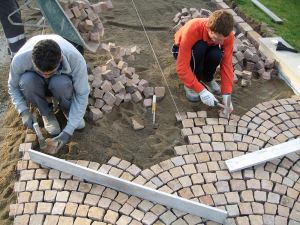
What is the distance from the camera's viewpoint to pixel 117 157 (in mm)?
4387

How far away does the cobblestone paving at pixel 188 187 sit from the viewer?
3783 mm

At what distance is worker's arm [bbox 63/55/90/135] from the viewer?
13.7 ft

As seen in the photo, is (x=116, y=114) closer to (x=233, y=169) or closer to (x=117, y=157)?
(x=117, y=157)

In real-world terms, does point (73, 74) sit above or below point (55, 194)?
above

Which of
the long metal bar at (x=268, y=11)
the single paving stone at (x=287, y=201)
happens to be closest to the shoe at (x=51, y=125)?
the single paving stone at (x=287, y=201)

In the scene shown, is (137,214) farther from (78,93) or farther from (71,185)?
(78,93)

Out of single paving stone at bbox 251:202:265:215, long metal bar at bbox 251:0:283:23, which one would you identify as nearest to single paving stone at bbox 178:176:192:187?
single paving stone at bbox 251:202:265:215

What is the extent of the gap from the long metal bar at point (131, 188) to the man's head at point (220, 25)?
1858mm

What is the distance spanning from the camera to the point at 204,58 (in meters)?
5.02

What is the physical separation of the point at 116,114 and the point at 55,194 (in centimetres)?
140

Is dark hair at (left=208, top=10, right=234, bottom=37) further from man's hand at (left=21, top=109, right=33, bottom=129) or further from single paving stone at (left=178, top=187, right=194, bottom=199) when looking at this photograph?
man's hand at (left=21, top=109, right=33, bottom=129)

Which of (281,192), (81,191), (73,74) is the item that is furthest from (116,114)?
(281,192)

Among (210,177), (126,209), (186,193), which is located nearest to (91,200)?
(126,209)

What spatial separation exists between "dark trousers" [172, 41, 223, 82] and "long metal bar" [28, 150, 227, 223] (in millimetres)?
1888
